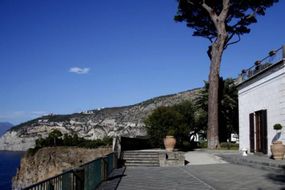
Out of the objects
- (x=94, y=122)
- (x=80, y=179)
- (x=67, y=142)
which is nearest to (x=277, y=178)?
(x=80, y=179)

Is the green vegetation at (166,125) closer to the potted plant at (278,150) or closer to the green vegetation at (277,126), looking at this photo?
the green vegetation at (277,126)

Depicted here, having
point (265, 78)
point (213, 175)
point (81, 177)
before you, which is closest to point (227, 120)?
point (265, 78)

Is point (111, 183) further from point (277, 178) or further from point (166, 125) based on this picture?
point (166, 125)

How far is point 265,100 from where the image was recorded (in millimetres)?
21750

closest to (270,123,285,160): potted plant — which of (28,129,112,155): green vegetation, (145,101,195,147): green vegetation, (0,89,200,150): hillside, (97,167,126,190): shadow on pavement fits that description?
(97,167,126,190): shadow on pavement

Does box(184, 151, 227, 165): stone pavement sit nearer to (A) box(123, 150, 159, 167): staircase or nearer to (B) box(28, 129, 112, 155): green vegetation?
(A) box(123, 150, 159, 167): staircase

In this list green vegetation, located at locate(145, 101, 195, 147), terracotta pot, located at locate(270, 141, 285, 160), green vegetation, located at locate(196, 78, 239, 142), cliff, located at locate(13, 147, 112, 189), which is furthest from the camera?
green vegetation, located at locate(196, 78, 239, 142)

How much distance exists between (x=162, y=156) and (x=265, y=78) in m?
6.66

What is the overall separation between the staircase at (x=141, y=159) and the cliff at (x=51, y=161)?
39.1 feet

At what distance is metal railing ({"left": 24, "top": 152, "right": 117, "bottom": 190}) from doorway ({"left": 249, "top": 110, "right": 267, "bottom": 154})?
10.6m

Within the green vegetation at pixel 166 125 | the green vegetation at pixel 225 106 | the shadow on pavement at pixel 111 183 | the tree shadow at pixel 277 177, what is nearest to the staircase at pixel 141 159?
the green vegetation at pixel 166 125

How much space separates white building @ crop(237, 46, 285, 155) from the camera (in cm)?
1977

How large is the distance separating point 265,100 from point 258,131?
196 cm

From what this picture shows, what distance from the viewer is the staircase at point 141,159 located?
21.1m
